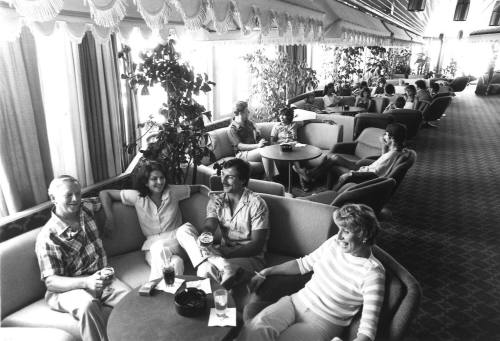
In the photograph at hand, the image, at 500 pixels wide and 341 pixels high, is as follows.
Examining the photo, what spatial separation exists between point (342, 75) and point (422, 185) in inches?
214

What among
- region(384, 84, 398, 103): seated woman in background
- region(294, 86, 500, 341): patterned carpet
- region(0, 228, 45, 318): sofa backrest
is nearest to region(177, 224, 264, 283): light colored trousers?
region(0, 228, 45, 318): sofa backrest

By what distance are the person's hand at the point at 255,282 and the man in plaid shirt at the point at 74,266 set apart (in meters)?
0.87

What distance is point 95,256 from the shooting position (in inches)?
104

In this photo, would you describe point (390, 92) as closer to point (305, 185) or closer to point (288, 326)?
point (305, 185)

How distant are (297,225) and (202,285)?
1.05 m

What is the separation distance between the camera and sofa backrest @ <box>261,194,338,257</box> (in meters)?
2.97

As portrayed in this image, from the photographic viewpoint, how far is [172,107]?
3.78m

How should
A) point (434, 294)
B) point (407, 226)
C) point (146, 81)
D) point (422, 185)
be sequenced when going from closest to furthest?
point (434, 294) → point (146, 81) → point (407, 226) → point (422, 185)

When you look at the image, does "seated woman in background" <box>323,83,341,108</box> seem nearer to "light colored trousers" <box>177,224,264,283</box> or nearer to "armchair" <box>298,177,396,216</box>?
"armchair" <box>298,177,396,216</box>

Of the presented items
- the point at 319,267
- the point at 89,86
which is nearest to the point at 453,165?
the point at 319,267

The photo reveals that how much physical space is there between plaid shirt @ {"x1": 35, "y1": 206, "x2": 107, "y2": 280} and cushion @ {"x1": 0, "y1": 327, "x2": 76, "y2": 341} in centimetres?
37

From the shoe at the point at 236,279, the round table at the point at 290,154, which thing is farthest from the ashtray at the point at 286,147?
the shoe at the point at 236,279

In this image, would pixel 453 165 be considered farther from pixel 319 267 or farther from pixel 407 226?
pixel 319 267

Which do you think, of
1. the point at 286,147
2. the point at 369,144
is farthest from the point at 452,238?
the point at 286,147
